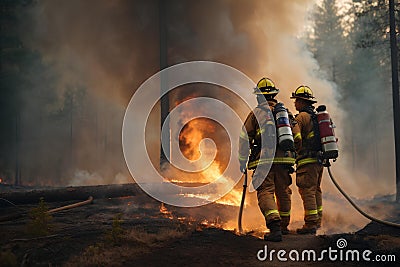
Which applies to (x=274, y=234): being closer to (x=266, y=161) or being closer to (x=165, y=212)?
(x=266, y=161)

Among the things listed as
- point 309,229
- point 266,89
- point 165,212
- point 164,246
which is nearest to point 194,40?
point 165,212

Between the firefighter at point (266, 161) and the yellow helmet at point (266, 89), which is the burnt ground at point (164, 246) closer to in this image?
the firefighter at point (266, 161)

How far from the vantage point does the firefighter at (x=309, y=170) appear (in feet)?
21.8

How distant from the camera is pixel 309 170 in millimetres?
6820

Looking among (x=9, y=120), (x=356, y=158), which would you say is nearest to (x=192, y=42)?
(x=9, y=120)

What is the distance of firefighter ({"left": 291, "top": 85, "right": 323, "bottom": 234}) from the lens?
6.64 metres

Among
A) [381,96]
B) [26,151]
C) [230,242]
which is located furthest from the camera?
[381,96]

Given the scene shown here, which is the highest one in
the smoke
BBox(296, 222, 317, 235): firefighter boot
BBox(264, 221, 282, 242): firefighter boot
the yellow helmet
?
the smoke

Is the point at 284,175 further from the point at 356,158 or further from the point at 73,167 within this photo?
the point at 356,158

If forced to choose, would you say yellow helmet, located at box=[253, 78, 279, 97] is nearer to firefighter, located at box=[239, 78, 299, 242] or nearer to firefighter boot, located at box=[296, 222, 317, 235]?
firefighter, located at box=[239, 78, 299, 242]

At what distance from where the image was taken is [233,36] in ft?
43.0

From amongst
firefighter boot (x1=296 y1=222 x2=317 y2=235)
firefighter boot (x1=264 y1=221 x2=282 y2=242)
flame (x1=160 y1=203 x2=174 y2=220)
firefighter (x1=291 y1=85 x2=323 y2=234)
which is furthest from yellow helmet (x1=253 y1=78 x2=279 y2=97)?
flame (x1=160 y1=203 x2=174 y2=220)

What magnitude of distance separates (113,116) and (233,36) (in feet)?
55.1

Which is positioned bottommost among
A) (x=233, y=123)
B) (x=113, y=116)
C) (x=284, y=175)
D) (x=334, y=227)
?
(x=334, y=227)
